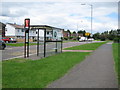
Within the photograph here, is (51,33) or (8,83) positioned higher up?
(51,33)

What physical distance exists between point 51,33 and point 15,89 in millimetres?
11617

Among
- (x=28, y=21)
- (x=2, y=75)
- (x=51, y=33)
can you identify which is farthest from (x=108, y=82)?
(x=51, y=33)

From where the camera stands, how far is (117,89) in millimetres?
6070

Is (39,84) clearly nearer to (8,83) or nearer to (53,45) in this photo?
(8,83)

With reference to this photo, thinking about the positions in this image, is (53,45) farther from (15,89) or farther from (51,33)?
(15,89)

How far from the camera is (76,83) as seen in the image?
6629 mm

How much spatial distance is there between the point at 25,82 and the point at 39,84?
518 millimetres

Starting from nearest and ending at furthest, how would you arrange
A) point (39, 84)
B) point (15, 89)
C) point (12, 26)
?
1. point (15, 89)
2. point (39, 84)
3. point (12, 26)

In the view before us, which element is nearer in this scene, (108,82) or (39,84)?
(39,84)

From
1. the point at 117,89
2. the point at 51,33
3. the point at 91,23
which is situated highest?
the point at 91,23

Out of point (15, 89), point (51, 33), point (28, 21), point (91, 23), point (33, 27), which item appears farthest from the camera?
point (91, 23)

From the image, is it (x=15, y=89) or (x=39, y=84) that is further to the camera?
(x=39, y=84)

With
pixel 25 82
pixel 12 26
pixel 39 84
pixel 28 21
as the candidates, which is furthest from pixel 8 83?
pixel 12 26

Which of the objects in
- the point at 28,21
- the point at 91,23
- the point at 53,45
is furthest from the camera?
the point at 91,23
